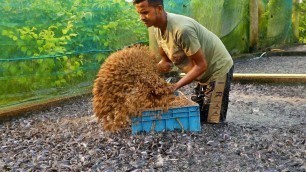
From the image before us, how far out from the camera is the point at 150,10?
3963 mm

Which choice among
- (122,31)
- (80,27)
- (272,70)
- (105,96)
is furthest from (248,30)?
(105,96)

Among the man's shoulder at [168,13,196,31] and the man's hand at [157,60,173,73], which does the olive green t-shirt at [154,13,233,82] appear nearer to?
the man's shoulder at [168,13,196,31]

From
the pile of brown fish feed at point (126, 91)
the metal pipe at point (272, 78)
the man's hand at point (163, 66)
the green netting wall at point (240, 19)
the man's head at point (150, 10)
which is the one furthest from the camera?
the green netting wall at point (240, 19)

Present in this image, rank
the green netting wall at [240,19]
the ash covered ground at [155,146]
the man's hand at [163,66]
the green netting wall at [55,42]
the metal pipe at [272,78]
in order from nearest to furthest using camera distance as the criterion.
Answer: the ash covered ground at [155,146] < the man's hand at [163,66] < the green netting wall at [55,42] < the metal pipe at [272,78] < the green netting wall at [240,19]

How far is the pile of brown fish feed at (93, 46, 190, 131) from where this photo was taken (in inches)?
159

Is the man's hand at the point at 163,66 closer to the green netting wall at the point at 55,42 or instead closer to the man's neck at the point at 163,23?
the man's neck at the point at 163,23

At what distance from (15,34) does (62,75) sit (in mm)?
1022

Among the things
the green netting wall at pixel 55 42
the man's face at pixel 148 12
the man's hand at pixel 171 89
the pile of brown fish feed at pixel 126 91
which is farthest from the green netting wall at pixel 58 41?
the man's hand at pixel 171 89

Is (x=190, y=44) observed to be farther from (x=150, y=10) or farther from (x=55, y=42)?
(x=55, y=42)

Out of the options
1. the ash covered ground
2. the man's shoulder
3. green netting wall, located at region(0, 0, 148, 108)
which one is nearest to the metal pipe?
the ash covered ground

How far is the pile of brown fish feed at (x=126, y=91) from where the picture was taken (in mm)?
4039

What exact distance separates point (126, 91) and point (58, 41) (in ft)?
8.06

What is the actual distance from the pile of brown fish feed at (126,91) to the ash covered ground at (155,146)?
239 mm

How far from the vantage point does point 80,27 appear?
6.46 metres
